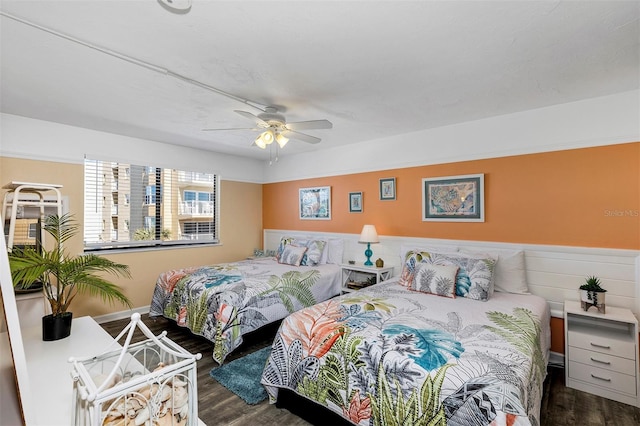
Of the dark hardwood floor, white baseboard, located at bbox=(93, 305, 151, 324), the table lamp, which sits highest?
the table lamp

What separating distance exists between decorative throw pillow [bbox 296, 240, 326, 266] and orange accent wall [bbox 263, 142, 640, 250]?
952mm

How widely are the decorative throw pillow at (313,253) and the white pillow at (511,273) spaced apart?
2.23 metres

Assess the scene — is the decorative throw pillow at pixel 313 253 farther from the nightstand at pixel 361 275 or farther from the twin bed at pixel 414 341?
the twin bed at pixel 414 341

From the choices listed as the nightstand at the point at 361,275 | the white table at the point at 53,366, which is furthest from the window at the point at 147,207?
the white table at the point at 53,366

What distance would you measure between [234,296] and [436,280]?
2.01 meters

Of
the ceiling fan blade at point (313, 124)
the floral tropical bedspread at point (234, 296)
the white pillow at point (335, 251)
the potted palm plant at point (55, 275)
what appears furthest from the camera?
the white pillow at point (335, 251)

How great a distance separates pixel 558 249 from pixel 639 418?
1.35 metres

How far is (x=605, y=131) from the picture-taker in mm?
2645

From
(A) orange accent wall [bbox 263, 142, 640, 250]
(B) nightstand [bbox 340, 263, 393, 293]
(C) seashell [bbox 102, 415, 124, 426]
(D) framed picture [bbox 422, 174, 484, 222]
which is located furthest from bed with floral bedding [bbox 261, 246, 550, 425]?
(C) seashell [bbox 102, 415, 124, 426]

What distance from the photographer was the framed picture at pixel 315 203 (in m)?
4.77

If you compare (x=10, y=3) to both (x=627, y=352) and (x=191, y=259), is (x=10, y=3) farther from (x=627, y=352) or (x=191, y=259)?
(x=627, y=352)

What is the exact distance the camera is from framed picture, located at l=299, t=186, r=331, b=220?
4.77 m

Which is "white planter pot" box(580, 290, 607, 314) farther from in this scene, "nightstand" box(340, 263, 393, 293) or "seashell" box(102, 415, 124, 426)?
"seashell" box(102, 415, 124, 426)

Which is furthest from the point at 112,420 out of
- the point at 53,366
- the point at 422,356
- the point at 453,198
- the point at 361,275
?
the point at 361,275
